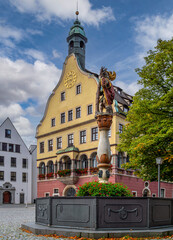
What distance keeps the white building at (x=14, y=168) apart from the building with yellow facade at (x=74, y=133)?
12757 millimetres

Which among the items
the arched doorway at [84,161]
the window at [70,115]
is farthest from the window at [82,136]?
the window at [70,115]

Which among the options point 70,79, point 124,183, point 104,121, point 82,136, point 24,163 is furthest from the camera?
point 24,163

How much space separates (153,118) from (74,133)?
791 inches

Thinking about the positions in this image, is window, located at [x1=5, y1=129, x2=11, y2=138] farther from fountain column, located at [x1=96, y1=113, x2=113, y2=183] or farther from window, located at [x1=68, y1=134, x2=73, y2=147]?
fountain column, located at [x1=96, y1=113, x2=113, y2=183]

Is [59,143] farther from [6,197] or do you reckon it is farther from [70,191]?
[6,197]

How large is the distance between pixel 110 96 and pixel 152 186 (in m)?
27.8

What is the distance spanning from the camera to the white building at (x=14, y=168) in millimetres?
55812

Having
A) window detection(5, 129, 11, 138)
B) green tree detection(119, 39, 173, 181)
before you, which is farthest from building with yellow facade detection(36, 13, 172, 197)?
window detection(5, 129, 11, 138)

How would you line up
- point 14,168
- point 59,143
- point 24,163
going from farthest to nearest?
point 24,163 → point 14,168 → point 59,143

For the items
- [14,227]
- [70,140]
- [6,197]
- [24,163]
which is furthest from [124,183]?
[24,163]

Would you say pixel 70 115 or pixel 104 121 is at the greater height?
pixel 70 115

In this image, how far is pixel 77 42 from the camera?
45.2 m

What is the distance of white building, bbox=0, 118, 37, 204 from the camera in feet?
183

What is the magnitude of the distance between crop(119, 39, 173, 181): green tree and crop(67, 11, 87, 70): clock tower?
21793mm
